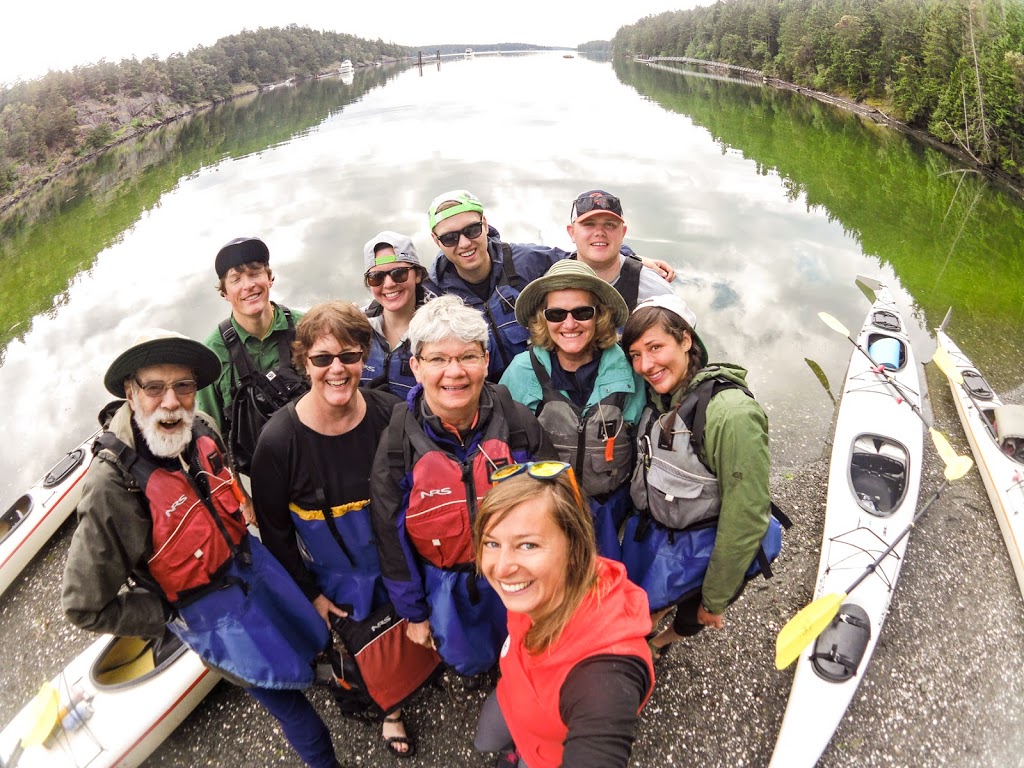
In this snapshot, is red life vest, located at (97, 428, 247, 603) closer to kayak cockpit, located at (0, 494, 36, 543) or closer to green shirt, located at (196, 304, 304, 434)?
green shirt, located at (196, 304, 304, 434)

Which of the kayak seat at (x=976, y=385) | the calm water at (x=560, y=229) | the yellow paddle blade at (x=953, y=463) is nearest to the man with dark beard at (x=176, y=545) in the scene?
the yellow paddle blade at (x=953, y=463)

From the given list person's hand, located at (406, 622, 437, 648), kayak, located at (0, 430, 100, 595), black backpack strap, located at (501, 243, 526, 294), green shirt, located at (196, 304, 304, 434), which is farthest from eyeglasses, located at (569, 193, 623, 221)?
kayak, located at (0, 430, 100, 595)

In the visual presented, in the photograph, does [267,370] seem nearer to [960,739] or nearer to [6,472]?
[960,739]

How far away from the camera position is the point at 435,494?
2.78 m

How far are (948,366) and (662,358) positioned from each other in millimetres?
8399

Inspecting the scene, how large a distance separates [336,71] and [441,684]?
431ft

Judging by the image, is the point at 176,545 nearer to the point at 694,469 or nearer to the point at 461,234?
the point at 694,469

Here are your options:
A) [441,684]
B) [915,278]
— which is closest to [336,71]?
[915,278]

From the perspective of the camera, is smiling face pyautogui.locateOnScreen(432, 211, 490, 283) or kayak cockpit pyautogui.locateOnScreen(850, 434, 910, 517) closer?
smiling face pyautogui.locateOnScreen(432, 211, 490, 283)

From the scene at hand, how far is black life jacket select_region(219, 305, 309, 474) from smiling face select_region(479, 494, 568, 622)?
2.50 m

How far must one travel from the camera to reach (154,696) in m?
4.25

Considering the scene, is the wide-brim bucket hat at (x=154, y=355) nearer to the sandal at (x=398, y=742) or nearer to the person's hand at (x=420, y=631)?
the person's hand at (x=420, y=631)

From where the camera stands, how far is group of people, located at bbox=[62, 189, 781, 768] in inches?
84.4

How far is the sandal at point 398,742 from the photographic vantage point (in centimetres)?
407
